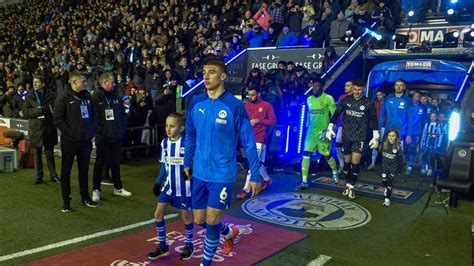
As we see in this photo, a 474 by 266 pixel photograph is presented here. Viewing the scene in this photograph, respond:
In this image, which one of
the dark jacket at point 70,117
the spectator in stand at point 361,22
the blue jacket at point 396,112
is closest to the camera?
the dark jacket at point 70,117

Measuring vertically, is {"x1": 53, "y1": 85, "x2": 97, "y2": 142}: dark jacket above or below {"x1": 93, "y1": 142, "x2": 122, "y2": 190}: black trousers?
above

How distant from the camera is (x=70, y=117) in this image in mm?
6633

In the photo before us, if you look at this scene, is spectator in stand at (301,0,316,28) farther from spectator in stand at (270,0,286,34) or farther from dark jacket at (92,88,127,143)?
dark jacket at (92,88,127,143)

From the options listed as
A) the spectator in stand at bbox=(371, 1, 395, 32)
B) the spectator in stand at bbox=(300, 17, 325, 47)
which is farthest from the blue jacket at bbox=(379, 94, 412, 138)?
the spectator in stand at bbox=(300, 17, 325, 47)

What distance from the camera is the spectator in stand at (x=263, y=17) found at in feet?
48.4

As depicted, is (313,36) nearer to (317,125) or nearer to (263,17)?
(263,17)

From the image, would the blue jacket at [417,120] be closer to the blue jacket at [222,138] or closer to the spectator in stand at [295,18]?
the spectator in stand at [295,18]

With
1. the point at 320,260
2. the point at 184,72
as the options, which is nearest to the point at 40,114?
the point at 320,260

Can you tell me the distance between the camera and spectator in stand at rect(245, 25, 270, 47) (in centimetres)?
1439

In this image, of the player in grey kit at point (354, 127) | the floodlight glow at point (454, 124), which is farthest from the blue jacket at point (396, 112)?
the player in grey kit at point (354, 127)

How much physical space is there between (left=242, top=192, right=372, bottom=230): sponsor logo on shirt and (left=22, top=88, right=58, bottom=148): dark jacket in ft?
13.1

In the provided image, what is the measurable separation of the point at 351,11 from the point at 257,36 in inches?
121

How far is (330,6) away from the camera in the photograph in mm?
13789

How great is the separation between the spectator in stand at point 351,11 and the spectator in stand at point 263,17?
2.56 m
